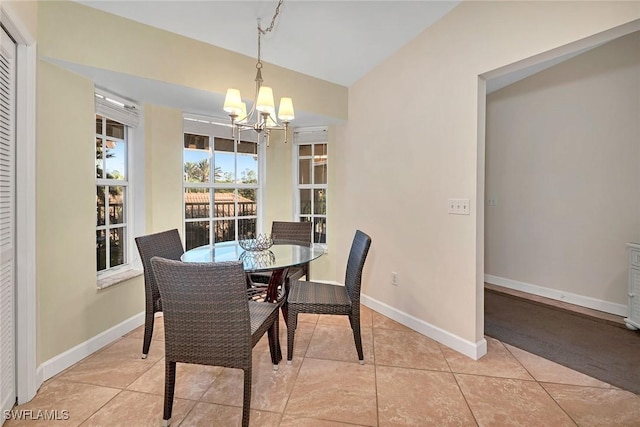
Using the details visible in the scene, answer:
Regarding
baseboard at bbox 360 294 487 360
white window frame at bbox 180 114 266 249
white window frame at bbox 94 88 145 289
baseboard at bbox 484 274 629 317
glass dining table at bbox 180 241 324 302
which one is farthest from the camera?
white window frame at bbox 180 114 266 249

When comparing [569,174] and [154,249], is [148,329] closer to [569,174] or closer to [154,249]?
[154,249]

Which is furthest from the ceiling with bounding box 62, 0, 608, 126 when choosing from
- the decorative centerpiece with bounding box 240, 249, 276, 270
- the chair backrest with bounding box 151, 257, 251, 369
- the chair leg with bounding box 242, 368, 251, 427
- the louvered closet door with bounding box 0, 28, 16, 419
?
the chair leg with bounding box 242, 368, 251, 427

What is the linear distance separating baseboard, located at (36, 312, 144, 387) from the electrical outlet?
288 centimetres

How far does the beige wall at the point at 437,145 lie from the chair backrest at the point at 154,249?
1.88 metres

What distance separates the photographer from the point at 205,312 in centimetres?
144

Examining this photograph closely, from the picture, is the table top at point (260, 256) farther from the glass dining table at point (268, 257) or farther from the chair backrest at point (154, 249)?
the chair backrest at point (154, 249)

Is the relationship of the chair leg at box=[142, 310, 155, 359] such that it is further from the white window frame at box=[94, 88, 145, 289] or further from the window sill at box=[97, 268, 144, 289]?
the white window frame at box=[94, 88, 145, 289]

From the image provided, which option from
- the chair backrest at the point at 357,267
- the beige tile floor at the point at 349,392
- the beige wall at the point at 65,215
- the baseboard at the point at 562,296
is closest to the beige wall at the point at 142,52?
the beige wall at the point at 65,215

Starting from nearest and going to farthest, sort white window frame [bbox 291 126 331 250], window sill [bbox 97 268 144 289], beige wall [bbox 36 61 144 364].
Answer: beige wall [bbox 36 61 144 364] → window sill [bbox 97 268 144 289] → white window frame [bbox 291 126 331 250]

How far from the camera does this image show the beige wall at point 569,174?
2.89 metres

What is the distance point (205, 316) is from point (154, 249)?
3.46 feet

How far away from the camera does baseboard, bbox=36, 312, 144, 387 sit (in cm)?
188

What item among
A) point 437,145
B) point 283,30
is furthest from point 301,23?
point 437,145

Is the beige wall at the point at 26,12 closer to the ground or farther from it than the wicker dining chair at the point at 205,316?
farther from it
